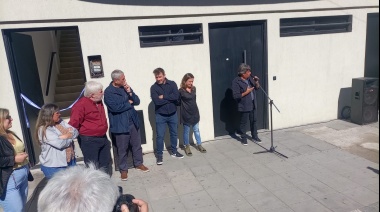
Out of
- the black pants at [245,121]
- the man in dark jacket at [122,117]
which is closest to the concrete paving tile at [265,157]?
the black pants at [245,121]

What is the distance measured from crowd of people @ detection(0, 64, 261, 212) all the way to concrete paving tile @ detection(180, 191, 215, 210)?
115 centimetres

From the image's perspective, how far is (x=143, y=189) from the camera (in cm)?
435

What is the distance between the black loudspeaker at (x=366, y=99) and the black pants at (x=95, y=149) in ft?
18.1

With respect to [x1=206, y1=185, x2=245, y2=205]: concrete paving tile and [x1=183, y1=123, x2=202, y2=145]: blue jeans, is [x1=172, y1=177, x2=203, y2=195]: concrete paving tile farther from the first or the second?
[x1=183, y1=123, x2=202, y2=145]: blue jeans

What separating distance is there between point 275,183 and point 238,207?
0.85m

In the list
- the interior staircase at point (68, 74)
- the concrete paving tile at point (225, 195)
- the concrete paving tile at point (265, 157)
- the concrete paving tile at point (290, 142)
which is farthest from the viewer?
the interior staircase at point (68, 74)

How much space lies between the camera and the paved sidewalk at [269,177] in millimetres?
3754

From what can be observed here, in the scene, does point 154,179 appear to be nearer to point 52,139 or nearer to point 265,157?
point 52,139

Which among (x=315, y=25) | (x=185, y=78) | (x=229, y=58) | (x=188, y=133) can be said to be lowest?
(x=188, y=133)

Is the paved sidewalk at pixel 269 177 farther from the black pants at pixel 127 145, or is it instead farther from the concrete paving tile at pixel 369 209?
the black pants at pixel 127 145

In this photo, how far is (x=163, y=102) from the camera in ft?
16.3

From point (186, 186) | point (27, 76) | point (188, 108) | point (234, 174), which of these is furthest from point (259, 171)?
point (27, 76)

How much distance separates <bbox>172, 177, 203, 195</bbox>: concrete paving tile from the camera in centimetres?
421

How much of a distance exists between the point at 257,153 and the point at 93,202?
4.34 metres
